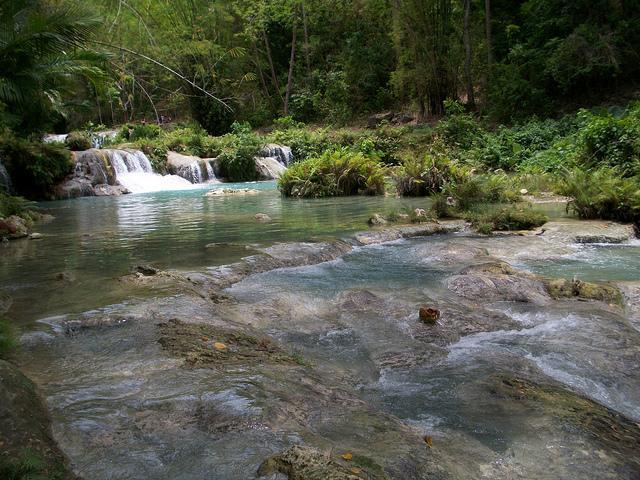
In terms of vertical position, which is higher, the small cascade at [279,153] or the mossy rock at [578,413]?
the small cascade at [279,153]

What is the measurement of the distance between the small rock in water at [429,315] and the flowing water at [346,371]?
0.07m

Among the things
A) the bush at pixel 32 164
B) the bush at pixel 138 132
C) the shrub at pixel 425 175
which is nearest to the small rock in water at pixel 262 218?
the shrub at pixel 425 175

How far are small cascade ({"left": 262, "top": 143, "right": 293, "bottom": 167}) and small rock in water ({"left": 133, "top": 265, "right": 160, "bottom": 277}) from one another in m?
18.6

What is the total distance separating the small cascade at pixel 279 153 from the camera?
24.4 meters

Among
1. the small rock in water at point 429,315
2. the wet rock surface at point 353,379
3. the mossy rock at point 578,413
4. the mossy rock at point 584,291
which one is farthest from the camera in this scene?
the mossy rock at point 584,291

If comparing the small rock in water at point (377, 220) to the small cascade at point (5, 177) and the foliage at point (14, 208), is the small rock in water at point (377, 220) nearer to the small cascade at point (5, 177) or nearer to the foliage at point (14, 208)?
the foliage at point (14, 208)

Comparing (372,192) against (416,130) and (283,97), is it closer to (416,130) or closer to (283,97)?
(416,130)

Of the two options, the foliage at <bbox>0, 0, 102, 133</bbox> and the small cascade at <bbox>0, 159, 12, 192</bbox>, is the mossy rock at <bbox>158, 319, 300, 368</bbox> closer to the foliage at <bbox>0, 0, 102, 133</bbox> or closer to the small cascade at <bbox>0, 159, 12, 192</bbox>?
the foliage at <bbox>0, 0, 102, 133</bbox>

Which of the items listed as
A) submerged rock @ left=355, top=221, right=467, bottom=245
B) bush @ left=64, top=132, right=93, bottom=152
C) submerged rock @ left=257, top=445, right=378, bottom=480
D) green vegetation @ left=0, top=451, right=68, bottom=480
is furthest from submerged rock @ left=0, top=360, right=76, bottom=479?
bush @ left=64, top=132, right=93, bottom=152

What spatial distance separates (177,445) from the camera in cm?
253

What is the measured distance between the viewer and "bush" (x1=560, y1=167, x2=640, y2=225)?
8.45 m

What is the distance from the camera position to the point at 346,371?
12.5 ft

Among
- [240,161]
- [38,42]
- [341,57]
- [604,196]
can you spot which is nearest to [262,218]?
[38,42]

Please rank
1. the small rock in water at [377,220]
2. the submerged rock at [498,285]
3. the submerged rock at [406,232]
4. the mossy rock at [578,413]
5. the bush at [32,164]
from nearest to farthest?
1. the mossy rock at [578,413]
2. the submerged rock at [498,285]
3. the submerged rock at [406,232]
4. the small rock in water at [377,220]
5. the bush at [32,164]
